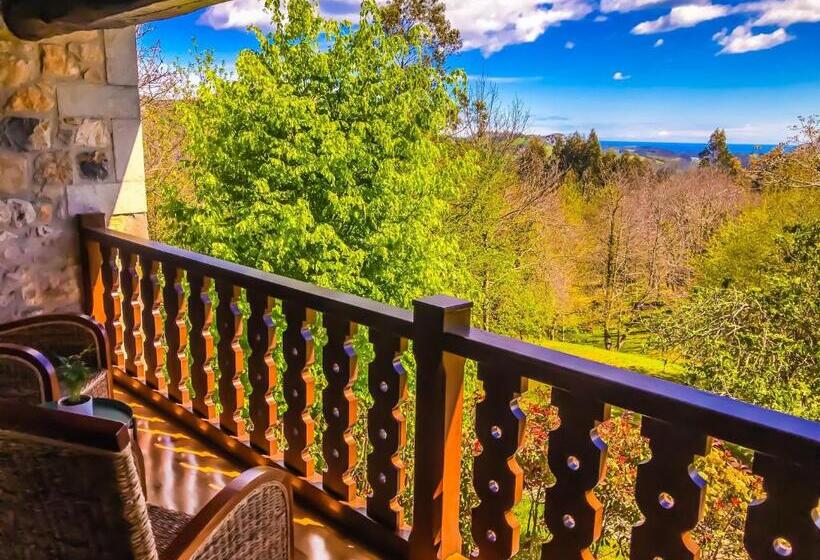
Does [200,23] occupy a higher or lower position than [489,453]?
higher

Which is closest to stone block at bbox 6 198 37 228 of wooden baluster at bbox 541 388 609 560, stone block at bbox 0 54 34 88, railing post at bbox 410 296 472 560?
stone block at bbox 0 54 34 88

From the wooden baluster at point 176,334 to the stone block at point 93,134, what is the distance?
0.85 meters

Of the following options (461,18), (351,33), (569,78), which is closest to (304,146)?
(351,33)

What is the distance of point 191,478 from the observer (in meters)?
2.33

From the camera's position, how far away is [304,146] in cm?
995

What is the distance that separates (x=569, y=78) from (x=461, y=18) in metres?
16.3

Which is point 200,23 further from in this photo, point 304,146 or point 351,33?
point 304,146

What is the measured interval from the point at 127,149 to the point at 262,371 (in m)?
1.63

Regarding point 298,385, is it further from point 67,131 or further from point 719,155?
point 719,155

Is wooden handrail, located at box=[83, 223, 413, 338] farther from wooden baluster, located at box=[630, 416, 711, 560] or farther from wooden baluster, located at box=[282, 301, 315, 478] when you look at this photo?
wooden baluster, located at box=[630, 416, 711, 560]

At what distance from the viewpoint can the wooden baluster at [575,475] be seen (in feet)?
4.48

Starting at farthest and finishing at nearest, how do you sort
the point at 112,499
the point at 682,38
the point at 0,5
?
the point at 682,38 < the point at 0,5 < the point at 112,499

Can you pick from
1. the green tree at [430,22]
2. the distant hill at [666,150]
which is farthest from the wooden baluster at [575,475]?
the distant hill at [666,150]

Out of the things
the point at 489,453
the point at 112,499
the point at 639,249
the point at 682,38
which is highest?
the point at 682,38
